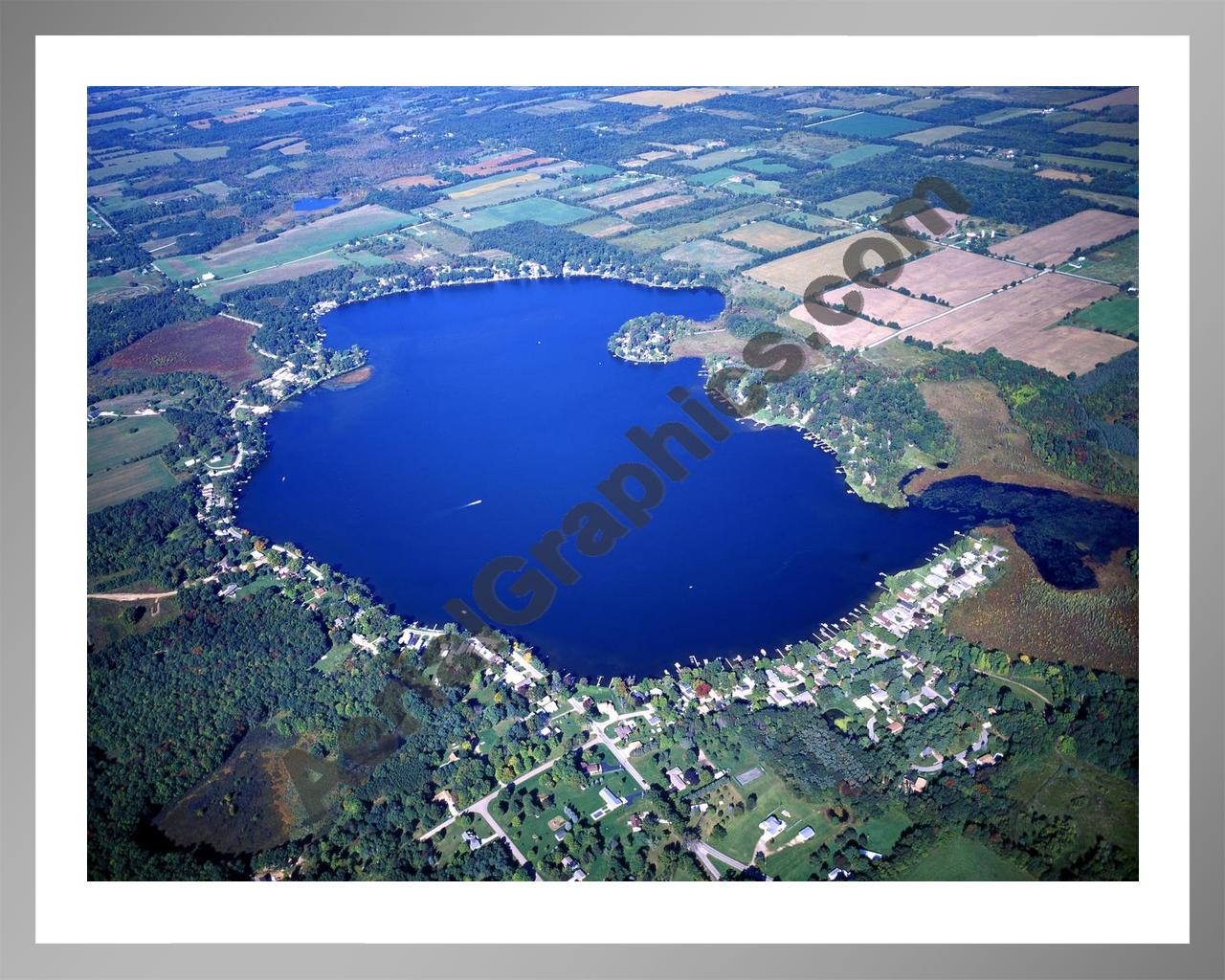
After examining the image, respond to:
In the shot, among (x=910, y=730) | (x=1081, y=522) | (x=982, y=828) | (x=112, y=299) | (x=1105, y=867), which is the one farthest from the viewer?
(x=112, y=299)

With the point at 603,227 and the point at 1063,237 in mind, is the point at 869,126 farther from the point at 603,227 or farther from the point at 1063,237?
the point at 1063,237

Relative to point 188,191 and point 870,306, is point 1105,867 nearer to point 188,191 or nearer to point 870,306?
point 870,306

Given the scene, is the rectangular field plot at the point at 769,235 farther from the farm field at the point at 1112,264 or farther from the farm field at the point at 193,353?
→ the farm field at the point at 193,353

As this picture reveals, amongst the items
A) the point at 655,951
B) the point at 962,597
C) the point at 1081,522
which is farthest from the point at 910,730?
the point at 655,951

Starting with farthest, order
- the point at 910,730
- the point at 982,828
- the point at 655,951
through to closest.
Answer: the point at 910,730 → the point at 982,828 → the point at 655,951

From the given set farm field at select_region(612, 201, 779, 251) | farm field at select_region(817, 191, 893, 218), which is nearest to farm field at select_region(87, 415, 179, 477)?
farm field at select_region(612, 201, 779, 251)

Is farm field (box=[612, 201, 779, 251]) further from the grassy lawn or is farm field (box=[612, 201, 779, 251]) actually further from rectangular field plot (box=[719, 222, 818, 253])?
the grassy lawn

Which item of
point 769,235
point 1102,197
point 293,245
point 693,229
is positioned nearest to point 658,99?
point 693,229
